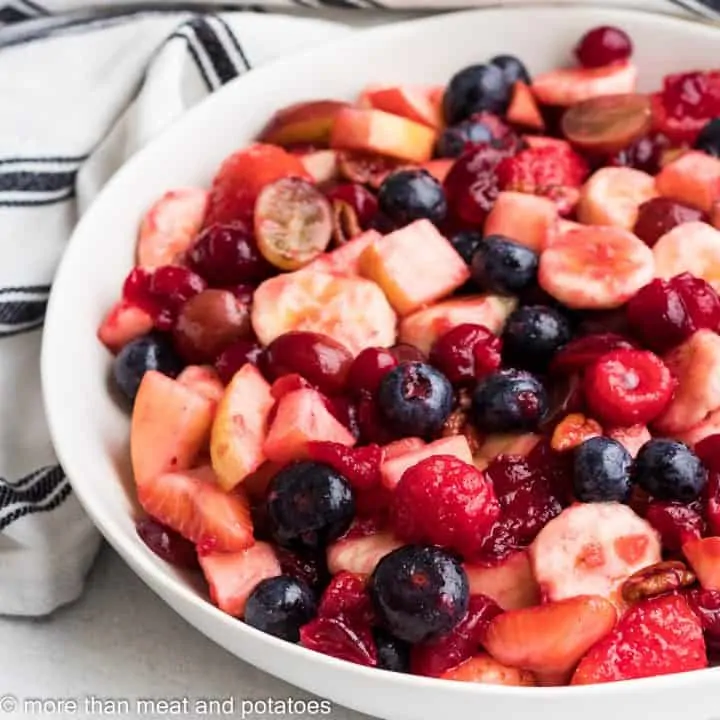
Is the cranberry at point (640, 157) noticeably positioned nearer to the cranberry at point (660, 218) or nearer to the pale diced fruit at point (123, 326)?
the cranberry at point (660, 218)

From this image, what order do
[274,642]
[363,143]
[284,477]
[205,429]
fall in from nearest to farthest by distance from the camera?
[274,642] → [284,477] → [205,429] → [363,143]

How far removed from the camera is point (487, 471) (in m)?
1.36

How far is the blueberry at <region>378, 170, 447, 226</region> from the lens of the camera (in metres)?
1.61

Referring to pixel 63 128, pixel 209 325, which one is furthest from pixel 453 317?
pixel 63 128

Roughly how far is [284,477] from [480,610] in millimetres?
237

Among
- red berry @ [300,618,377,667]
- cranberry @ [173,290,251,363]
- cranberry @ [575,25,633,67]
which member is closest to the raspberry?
red berry @ [300,618,377,667]

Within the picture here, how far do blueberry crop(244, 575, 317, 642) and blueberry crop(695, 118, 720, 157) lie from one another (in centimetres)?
88

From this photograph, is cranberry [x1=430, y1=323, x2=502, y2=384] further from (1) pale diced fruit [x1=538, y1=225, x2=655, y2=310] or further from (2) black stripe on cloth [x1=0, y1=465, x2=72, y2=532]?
(2) black stripe on cloth [x1=0, y1=465, x2=72, y2=532]

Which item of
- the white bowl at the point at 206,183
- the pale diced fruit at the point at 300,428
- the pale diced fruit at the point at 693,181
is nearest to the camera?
the white bowl at the point at 206,183

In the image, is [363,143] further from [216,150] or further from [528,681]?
[528,681]

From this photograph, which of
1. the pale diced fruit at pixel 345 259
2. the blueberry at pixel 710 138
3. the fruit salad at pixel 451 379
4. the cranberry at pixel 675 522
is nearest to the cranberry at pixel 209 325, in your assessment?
the fruit salad at pixel 451 379

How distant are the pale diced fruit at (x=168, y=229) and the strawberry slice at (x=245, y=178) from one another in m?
0.02

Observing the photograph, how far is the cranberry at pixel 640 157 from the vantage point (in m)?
1.77

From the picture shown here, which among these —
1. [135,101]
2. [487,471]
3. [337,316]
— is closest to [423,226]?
[337,316]
